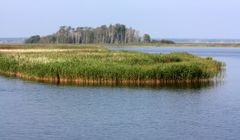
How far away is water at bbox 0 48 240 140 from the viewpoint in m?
21.8

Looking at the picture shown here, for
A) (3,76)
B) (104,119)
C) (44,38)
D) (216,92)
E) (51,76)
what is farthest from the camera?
(44,38)

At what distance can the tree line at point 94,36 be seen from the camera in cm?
16550

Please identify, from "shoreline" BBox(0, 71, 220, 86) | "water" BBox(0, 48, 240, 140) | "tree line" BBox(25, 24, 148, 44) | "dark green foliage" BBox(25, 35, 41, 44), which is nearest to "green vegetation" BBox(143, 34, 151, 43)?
"tree line" BBox(25, 24, 148, 44)

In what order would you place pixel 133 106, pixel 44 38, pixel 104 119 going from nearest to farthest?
pixel 104 119 < pixel 133 106 < pixel 44 38

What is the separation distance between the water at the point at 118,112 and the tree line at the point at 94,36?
420 feet

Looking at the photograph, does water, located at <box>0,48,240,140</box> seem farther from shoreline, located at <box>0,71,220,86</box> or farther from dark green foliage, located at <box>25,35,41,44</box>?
dark green foliage, located at <box>25,35,41,44</box>

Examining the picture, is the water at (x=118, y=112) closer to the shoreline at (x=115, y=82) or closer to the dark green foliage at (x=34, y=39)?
the shoreline at (x=115, y=82)

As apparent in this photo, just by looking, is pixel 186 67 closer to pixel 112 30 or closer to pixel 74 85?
pixel 74 85

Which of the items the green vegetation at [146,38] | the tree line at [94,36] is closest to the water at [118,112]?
the tree line at [94,36]

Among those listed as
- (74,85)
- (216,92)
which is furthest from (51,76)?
(216,92)

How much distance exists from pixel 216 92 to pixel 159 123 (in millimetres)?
11500

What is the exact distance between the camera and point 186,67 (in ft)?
125

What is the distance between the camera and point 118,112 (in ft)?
87.1

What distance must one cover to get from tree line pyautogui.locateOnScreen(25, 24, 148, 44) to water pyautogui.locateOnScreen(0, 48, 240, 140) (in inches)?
5040
